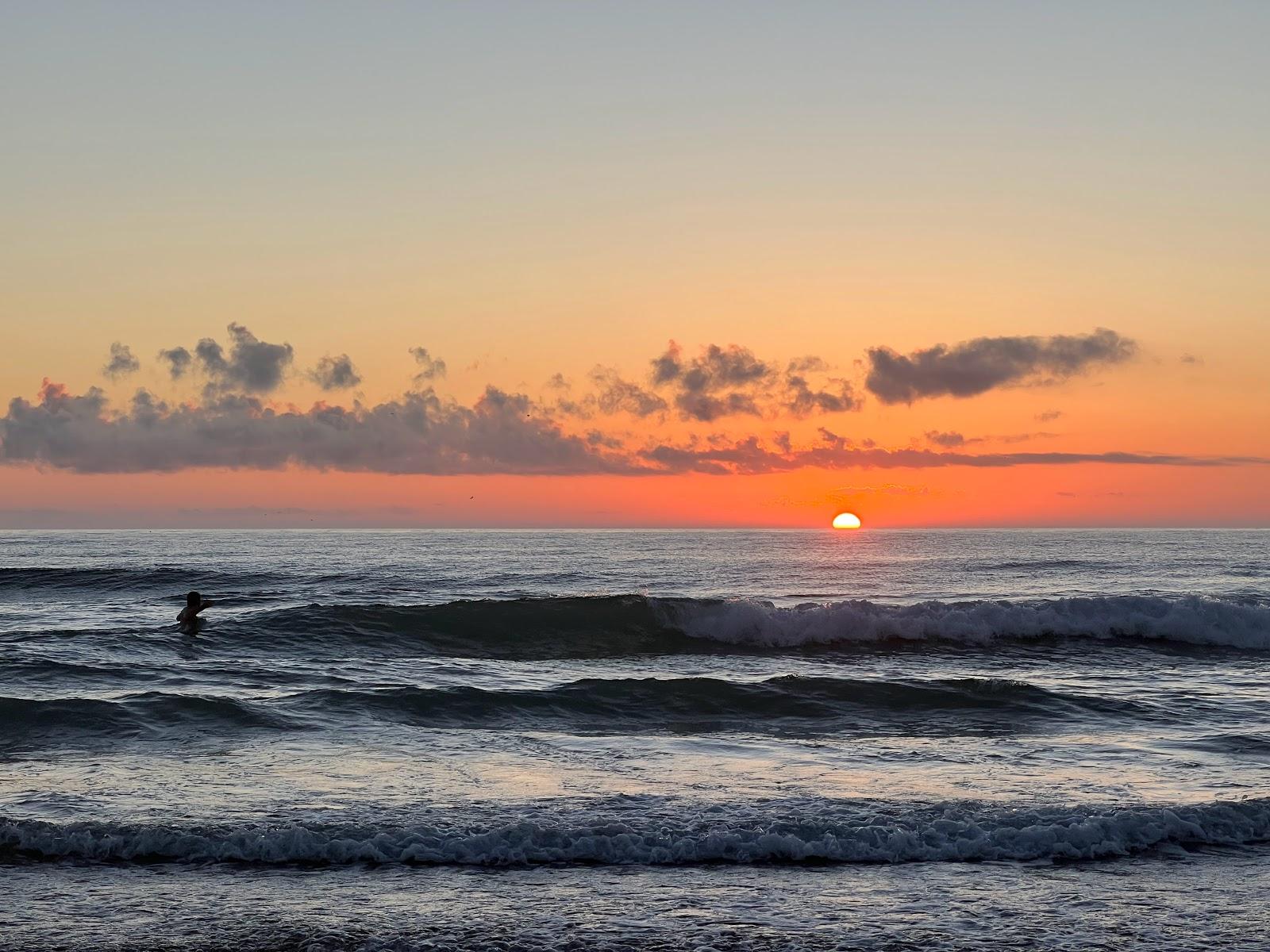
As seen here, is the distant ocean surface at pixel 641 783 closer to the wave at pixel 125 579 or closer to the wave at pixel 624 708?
the wave at pixel 624 708

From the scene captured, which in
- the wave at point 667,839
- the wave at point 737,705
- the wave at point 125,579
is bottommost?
the wave at point 125,579

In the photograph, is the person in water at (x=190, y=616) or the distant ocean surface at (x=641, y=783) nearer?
the distant ocean surface at (x=641, y=783)

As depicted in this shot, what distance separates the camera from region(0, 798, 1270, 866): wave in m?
10.2

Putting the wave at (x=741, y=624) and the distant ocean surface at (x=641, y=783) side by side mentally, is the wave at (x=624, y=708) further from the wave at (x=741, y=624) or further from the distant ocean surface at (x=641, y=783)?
the wave at (x=741, y=624)

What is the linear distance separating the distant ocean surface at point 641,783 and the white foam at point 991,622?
0.36ft

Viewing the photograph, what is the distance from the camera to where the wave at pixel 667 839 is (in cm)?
1019

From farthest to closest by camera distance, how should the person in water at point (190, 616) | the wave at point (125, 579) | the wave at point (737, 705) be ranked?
the wave at point (125, 579) → the person in water at point (190, 616) → the wave at point (737, 705)

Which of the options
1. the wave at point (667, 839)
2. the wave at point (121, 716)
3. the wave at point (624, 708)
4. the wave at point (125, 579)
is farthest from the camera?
the wave at point (125, 579)

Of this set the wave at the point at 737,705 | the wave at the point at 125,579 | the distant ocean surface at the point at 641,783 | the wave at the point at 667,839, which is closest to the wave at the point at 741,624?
the distant ocean surface at the point at 641,783

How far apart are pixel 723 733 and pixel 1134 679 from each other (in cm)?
1146

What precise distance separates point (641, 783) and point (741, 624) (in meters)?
19.2

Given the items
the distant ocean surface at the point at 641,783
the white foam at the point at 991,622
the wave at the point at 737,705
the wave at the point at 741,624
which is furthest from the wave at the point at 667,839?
the white foam at the point at 991,622

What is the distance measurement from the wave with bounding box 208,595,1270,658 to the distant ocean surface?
14 centimetres

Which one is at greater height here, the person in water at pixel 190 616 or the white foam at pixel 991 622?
the person in water at pixel 190 616
